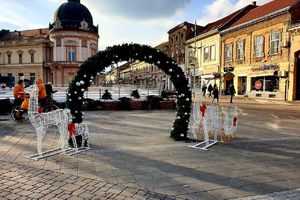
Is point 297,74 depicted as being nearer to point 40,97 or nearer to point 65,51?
point 40,97

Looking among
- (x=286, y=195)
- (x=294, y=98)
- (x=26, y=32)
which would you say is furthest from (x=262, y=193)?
(x=26, y=32)

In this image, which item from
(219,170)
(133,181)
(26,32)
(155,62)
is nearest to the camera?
(133,181)

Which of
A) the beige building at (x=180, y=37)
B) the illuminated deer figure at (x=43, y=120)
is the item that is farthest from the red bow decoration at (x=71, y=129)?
the beige building at (x=180, y=37)

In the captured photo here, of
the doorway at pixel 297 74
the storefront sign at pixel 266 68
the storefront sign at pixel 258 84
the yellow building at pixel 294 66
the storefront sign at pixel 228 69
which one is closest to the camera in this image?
the yellow building at pixel 294 66

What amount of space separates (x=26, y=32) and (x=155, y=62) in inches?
2845

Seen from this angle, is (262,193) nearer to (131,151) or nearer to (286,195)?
(286,195)

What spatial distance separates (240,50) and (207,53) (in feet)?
23.7

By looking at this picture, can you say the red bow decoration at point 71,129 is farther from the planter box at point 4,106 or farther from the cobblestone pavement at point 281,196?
the planter box at point 4,106

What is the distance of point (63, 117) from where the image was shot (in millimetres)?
6926

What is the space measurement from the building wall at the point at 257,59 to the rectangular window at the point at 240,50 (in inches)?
13.3

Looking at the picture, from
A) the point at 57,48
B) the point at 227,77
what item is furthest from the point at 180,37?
the point at 57,48

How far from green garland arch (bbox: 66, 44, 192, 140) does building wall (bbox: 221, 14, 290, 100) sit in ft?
66.5

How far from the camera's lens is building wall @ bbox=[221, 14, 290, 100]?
2602 cm

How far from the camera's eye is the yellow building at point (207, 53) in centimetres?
3581
